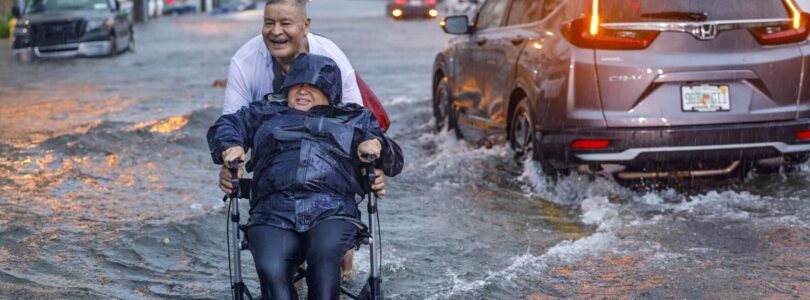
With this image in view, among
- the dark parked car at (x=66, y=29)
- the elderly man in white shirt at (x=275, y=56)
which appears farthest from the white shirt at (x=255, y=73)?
the dark parked car at (x=66, y=29)

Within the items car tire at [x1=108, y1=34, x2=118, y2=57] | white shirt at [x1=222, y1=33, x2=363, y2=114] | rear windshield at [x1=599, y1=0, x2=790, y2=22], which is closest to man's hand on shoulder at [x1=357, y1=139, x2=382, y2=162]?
white shirt at [x1=222, y1=33, x2=363, y2=114]

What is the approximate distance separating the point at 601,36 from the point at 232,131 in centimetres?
401

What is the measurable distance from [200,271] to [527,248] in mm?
1819

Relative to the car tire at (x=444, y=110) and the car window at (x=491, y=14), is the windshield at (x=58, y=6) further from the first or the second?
the car window at (x=491, y=14)

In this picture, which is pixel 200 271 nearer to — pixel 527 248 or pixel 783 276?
pixel 527 248

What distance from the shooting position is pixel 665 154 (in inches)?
337

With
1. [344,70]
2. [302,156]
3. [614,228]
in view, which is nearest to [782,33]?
[614,228]

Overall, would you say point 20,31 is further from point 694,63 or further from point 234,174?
point 234,174

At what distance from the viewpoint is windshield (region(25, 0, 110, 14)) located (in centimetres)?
2711

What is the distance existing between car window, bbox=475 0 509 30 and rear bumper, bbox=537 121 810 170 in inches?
92.7

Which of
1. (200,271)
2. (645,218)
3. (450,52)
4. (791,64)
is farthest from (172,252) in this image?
(450,52)

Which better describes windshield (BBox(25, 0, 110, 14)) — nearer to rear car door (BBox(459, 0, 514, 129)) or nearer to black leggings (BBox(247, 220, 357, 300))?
rear car door (BBox(459, 0, 514, 129))

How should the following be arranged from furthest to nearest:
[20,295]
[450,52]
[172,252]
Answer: [450,52] < [172,252] < [20,295]

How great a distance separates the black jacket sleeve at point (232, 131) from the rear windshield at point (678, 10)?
3.91 metres
